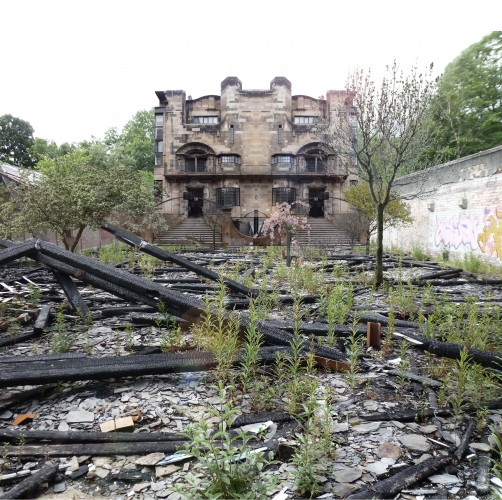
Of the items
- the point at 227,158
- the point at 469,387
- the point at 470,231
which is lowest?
the point at 469,387

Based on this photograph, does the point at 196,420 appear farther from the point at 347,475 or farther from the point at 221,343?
the point at 347,475

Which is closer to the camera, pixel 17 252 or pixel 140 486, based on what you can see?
pixel 140 486

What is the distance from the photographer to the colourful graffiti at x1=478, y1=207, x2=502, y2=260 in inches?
496


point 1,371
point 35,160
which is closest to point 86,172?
point 1,371

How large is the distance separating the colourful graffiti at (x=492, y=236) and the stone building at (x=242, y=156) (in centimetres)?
2156

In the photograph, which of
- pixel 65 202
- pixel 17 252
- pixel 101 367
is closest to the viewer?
pixel 101 367

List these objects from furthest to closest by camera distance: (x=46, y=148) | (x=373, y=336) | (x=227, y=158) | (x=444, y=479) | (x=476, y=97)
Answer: (x=46, y=148), (x=227, y=158), (x=476, y=97), (x=373, y=336), (x=444, y=479)

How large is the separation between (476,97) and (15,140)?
48642 millimetres

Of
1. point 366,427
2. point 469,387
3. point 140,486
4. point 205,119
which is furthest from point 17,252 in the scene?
point 205,119

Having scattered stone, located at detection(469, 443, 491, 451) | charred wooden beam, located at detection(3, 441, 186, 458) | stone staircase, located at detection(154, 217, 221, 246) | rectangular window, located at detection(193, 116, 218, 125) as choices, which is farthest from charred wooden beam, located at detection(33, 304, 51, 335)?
rectangular window, located at detection(193, 116, 218, 125)

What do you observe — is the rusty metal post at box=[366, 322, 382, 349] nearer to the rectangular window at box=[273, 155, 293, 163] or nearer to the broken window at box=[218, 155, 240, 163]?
the rectangular window at box=[273, 155, 293, 163]

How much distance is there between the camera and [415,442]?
2953mm

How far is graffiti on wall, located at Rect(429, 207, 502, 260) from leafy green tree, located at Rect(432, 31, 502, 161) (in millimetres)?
13286

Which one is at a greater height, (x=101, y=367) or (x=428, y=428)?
(x=101, y=367)
